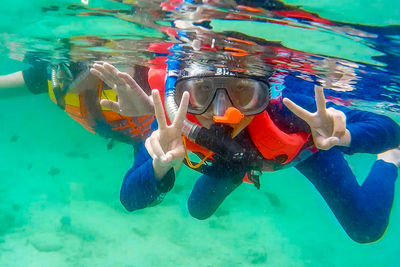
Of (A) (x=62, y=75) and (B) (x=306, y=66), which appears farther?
(A) (x=62, y=75)

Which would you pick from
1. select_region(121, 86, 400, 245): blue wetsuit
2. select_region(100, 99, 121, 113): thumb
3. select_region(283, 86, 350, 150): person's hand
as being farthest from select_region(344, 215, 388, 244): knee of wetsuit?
select_region(100, 99, 121, 113): thumb

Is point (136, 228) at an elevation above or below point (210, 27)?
below

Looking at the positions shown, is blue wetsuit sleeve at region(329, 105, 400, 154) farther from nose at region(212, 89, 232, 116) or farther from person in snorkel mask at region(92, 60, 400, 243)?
nose at region(212, 89, 232, 116)

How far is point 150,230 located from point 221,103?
35.6ft

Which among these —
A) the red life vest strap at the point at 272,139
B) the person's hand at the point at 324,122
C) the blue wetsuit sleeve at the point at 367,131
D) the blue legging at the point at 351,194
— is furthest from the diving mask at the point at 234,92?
the blue legging at the point at 351,194

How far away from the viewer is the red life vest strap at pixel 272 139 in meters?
4.95

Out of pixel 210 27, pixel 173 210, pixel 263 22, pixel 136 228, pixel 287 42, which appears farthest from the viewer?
pixel 173 210

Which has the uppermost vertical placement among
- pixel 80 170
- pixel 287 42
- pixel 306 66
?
pixel 287 42

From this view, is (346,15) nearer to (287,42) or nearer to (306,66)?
(287,42)

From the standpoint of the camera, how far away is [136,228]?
45.3 feet

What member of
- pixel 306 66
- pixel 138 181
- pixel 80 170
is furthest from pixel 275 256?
pixel 80 170

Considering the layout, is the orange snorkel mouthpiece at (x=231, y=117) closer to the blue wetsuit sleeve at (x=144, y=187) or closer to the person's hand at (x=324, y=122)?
the person's hand at (x=324, y=122)

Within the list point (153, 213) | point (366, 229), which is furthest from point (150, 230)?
point (366, 229)

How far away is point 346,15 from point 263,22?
1.22 metres
